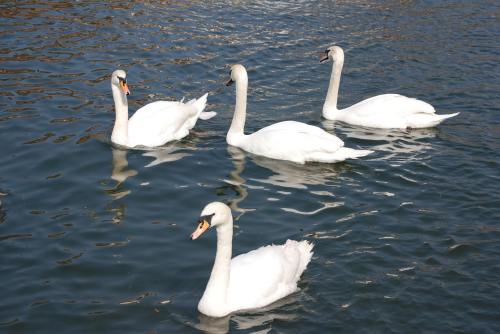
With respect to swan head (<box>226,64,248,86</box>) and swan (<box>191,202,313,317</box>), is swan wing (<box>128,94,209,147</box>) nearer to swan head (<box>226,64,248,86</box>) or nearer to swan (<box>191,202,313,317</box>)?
swan head (<box>226,64,248,86</box>)

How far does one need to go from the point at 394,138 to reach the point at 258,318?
6.39 m

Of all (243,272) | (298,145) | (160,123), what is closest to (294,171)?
(298,145)

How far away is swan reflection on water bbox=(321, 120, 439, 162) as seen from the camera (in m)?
12.9

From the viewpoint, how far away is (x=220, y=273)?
809 centimetres

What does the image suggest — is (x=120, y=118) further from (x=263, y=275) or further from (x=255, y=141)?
(x=263, y=275)

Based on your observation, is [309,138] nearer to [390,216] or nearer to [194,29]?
[390,216]

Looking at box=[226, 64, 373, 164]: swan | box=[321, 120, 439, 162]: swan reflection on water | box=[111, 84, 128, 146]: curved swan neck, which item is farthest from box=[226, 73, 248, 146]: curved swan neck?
box=[321, 120, 439, 162]: swan reflection on water

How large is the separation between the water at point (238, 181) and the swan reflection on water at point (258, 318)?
2cm

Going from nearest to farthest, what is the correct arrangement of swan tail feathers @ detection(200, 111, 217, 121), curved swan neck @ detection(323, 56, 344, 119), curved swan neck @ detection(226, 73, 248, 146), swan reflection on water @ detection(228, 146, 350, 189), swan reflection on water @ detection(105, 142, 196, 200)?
swan reflection on water @ detection(105, 142, 196, 200)
swan reflection on water @ detection(228, 146, 350, 189)
curved swan neck @ detection(226, 73, 248, 146)
swan tail feathers @ detection(200, 111, 217, 121)
curved swan neck @ detection(323, 56, 344, 119)

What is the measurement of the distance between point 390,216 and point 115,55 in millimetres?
8885

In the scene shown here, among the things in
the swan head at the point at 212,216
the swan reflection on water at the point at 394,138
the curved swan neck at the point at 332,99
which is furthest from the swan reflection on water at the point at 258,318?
the curved swan neck at the point at 332,99

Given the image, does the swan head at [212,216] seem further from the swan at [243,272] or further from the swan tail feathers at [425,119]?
the swan tail feathers at [425,119]

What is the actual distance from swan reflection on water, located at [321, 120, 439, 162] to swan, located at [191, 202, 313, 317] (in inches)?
177

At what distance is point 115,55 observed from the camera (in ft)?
56.7
